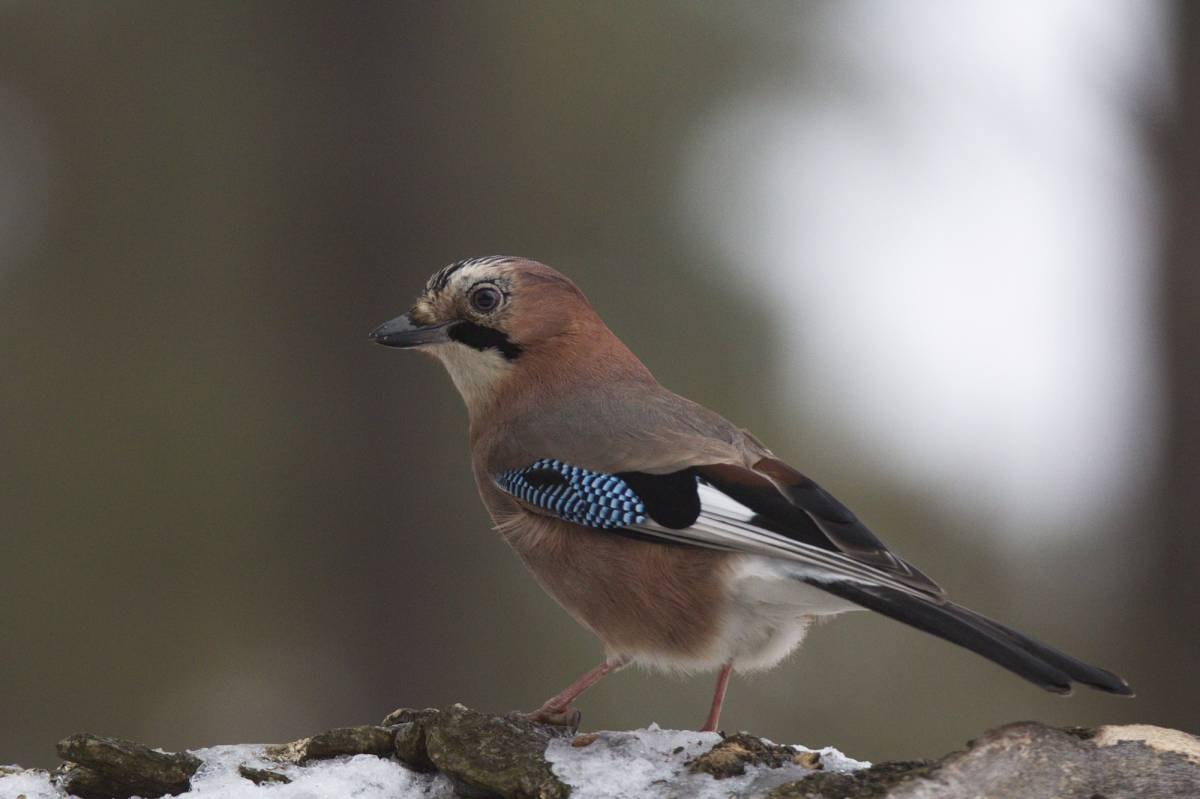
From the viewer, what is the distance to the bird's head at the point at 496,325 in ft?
15.2

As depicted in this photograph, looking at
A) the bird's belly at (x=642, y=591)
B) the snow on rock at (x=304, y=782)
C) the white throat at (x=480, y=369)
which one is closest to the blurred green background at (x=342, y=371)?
the white throat at (x=480, y=369)

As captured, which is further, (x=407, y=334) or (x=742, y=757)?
(x=407, y=334)

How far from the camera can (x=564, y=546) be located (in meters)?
4.12

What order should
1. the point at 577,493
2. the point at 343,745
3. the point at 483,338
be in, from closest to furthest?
A: 1. the point at 343,745
2. the point at 577,493
3. the point at 483,338

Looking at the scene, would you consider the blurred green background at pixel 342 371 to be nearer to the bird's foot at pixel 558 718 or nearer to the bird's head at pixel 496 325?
the bird's head at pixel 496 325

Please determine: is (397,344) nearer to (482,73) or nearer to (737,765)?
(737,765)

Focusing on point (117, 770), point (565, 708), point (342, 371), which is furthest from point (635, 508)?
point (342, 371)

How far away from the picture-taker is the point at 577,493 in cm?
412

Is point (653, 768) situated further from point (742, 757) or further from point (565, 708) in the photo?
point (565, 708)

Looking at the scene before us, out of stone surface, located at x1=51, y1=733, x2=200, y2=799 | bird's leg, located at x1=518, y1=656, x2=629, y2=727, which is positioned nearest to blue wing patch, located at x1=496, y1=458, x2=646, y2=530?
bird's leg, located at x1=518, y1=656, x2=629, y2=727

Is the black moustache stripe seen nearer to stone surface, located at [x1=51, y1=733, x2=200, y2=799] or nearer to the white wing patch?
the white wing patch

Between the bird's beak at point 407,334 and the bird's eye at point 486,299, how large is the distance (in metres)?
0.12

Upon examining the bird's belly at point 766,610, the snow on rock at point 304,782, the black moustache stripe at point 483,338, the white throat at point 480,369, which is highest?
the black moustache stripe at point 483,338

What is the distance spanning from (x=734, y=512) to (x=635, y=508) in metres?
0.29
